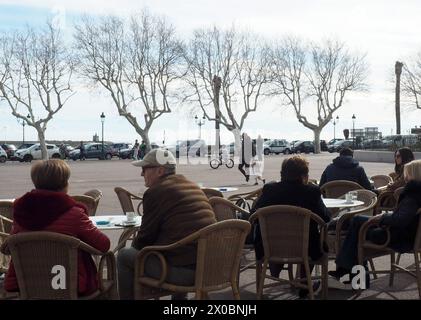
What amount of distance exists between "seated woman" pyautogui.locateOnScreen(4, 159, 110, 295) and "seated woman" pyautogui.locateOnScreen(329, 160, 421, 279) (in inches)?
96.6

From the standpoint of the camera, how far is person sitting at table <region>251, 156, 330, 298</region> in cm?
543

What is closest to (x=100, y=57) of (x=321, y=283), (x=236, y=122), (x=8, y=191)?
(x=236, y=122)

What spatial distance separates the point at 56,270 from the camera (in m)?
4.03

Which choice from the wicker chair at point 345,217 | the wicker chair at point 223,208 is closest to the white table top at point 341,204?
the wicker chair at point 345,217

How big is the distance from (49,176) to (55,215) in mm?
261

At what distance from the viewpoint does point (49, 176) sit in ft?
13.5

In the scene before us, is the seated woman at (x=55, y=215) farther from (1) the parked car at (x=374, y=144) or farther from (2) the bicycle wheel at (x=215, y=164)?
(1) the parked car at (x=374, y=144)

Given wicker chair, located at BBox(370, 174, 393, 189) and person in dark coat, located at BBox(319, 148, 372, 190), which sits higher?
person in dark coat, located at BBox(319, 148, 372, 190)

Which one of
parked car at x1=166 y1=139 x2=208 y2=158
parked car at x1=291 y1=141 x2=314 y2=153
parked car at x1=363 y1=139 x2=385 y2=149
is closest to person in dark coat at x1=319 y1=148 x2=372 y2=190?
parked car at x1=363 y1=139 x2=385 y2=149

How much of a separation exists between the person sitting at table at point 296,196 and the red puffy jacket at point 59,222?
1.79 metres

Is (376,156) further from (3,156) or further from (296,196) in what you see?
(296,196)

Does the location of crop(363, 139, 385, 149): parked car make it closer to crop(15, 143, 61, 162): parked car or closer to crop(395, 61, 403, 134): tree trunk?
crop(395, 61, 403, 134): tree trunk
